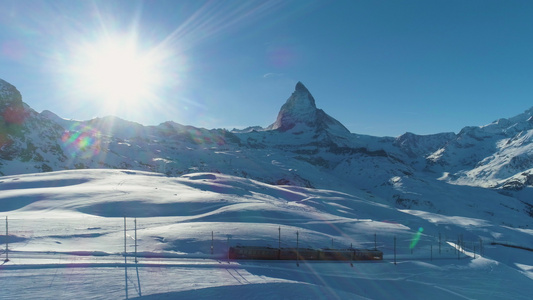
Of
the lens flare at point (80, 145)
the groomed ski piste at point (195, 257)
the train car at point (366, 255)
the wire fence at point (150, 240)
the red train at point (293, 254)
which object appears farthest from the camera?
the lens flare at point (80, 145)

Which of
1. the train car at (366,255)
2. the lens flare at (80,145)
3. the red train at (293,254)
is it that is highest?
the lens flare at (80,145)

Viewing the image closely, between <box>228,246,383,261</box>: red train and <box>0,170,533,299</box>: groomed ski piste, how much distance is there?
0.93 metres

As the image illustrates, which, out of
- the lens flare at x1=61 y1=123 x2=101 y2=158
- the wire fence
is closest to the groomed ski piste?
the wire fence

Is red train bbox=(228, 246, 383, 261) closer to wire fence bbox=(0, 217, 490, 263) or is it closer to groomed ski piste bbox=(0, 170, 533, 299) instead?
groomed ski piste bbox=(0, 170, 533, 299)

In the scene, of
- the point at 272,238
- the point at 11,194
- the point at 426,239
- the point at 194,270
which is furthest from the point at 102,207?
the point at 426,239

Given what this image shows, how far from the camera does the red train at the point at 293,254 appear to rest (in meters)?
25.6

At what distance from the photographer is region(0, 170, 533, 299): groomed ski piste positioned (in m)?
17.2

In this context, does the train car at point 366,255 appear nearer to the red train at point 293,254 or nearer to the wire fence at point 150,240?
the red train at point 293,254

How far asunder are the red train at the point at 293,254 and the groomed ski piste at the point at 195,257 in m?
0.93

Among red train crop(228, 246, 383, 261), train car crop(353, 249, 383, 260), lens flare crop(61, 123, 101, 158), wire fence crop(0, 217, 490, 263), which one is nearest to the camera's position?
wire fence crop(0, 217, 490, 263)

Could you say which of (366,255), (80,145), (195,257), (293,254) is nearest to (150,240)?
(195,257)

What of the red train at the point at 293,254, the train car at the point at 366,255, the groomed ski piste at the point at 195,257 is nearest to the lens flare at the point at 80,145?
the groomed ski piste at the point at 195,257

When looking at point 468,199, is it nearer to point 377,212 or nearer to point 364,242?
point 377,212

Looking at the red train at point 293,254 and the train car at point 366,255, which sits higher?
the red train at point 293,254
